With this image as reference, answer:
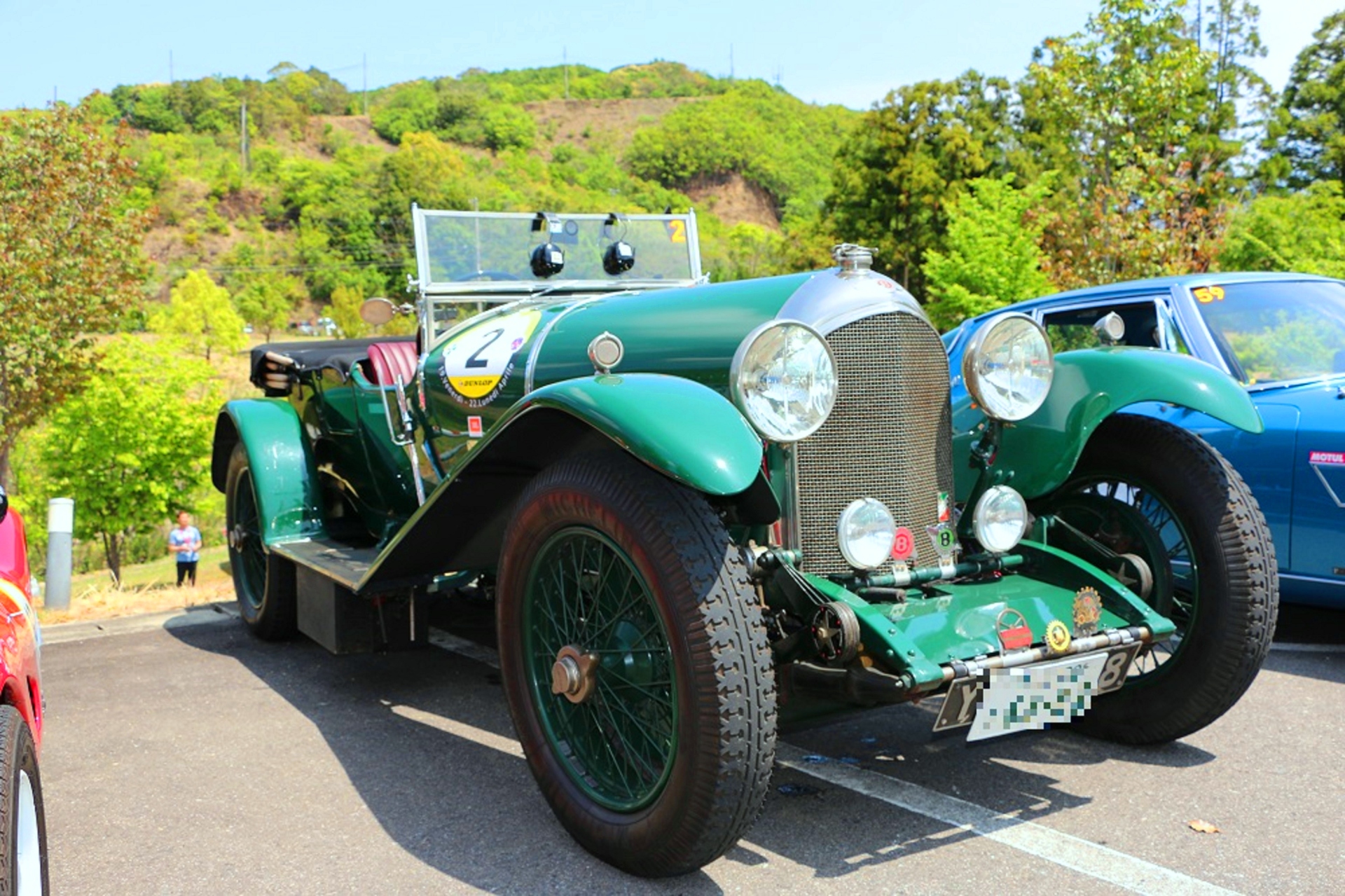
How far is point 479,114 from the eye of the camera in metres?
121

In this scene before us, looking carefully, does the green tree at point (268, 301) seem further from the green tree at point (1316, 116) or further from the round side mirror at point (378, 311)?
the round side mirror at point (378, 311)

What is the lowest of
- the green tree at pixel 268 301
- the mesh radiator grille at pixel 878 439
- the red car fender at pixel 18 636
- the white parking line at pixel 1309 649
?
the white parking line at pixel 1309 649

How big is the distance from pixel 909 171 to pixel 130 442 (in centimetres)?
2140

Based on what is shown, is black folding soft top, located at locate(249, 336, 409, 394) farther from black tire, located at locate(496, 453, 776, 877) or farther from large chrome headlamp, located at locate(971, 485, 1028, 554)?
large chrome headlamp, located at locate(971, 485, 1028, 554)

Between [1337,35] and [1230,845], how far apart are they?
38.0m

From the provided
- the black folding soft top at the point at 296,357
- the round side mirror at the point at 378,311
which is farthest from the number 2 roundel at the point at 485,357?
the black folding soft top at the point at 296,357

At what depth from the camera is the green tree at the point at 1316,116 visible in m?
32.3

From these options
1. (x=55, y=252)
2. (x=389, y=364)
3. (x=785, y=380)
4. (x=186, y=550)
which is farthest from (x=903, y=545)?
(x=55, y=252)

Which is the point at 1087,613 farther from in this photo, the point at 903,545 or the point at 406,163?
the point at 406,163

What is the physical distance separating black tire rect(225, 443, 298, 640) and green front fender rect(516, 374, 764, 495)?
2.98m

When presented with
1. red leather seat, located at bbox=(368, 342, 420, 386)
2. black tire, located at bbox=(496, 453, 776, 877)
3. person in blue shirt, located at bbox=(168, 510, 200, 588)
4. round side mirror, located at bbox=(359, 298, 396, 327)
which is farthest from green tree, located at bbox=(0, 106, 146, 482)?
black tire, located at bbox=(496, 453, 776, 877)

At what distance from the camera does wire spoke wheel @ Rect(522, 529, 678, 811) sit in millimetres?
3031

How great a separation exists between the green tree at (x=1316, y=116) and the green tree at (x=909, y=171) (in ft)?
26.8

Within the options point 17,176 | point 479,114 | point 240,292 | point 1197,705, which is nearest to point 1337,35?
point 17,176
